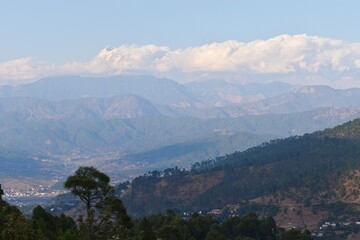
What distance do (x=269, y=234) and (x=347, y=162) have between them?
105563mm

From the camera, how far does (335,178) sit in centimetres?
18338

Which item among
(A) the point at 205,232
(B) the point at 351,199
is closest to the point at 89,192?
(A) the point at 205,232

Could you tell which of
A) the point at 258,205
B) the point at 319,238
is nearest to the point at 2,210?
the point at 319,238

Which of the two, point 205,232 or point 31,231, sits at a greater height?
point 31,231

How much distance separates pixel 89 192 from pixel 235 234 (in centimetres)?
4657

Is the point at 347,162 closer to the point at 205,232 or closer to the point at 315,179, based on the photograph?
the point at 315,179

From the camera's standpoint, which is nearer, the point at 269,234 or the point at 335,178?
the point at 269,234

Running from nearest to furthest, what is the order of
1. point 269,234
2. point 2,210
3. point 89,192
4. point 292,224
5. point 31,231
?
point 31,231
point 89,192
point 2,210
point 269,234
point 292,224

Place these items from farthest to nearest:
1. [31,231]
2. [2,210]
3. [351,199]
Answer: [351,199], [2,210], [31,231]

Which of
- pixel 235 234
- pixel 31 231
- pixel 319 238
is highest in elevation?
pixel 31 231

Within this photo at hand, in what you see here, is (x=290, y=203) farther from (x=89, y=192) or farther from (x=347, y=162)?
(x=89, y=192)

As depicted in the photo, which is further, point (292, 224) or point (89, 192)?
point (292, 224)

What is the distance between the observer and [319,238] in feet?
468

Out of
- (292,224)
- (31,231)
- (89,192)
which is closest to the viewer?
(31,231)
